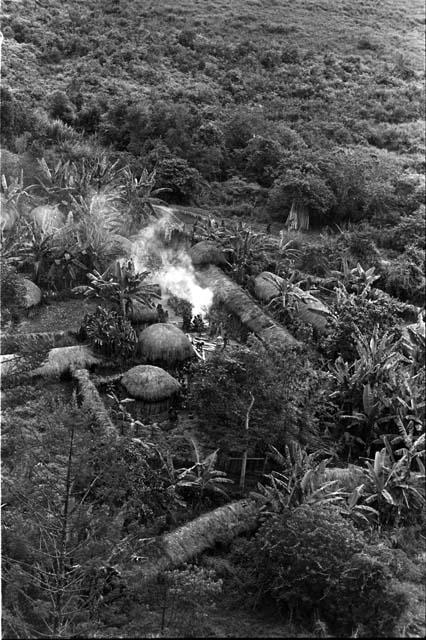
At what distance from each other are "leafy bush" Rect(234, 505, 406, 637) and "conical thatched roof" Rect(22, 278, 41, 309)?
398 inches

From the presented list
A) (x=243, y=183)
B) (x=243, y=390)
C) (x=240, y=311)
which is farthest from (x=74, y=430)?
(x=243, y=183)

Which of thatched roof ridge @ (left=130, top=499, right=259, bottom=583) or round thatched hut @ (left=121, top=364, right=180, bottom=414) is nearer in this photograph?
thatched roof ridge @ (left=130, top=499, right=259, bottom=583)

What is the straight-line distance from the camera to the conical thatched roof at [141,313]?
18.1 m

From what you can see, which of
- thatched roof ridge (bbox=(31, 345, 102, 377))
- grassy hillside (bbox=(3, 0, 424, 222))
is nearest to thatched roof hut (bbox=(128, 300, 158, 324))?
thatched roof ridge (bbox=(31, 345, 102, 377))

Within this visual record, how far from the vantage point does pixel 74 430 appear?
28.8 feet

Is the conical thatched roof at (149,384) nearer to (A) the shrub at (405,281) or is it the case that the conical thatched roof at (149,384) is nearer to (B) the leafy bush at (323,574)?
(B) the leafy bush at (323,574)

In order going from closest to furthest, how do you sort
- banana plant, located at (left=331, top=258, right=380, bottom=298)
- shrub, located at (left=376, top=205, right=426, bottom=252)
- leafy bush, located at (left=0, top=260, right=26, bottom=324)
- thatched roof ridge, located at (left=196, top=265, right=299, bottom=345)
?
leafy bush, located at (left=0, top=260, right=26, bottom=324)
thatched roof ridge, located at (left=196, top=265, right=299, bottom=345)
banana plant, located at (left=331, top=258, right=380, bottom=298)
shrub, located at (left=376, top=205, right=426, bottom=252)

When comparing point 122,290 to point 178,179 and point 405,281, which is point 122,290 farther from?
point 178,179

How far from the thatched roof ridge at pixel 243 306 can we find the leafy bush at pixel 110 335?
9.71 feet

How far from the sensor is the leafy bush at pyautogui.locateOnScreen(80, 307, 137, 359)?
16.6 m

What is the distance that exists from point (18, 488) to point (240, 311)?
36.2ft

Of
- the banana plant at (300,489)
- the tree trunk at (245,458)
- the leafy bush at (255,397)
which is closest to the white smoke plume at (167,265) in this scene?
the leafy bush at (255,397)

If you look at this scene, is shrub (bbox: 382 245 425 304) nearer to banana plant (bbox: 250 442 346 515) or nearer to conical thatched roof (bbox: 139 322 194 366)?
conical thatched roof (bbox: 139 322 194 366)

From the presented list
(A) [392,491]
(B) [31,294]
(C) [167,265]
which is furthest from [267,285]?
(A) [392,491]
